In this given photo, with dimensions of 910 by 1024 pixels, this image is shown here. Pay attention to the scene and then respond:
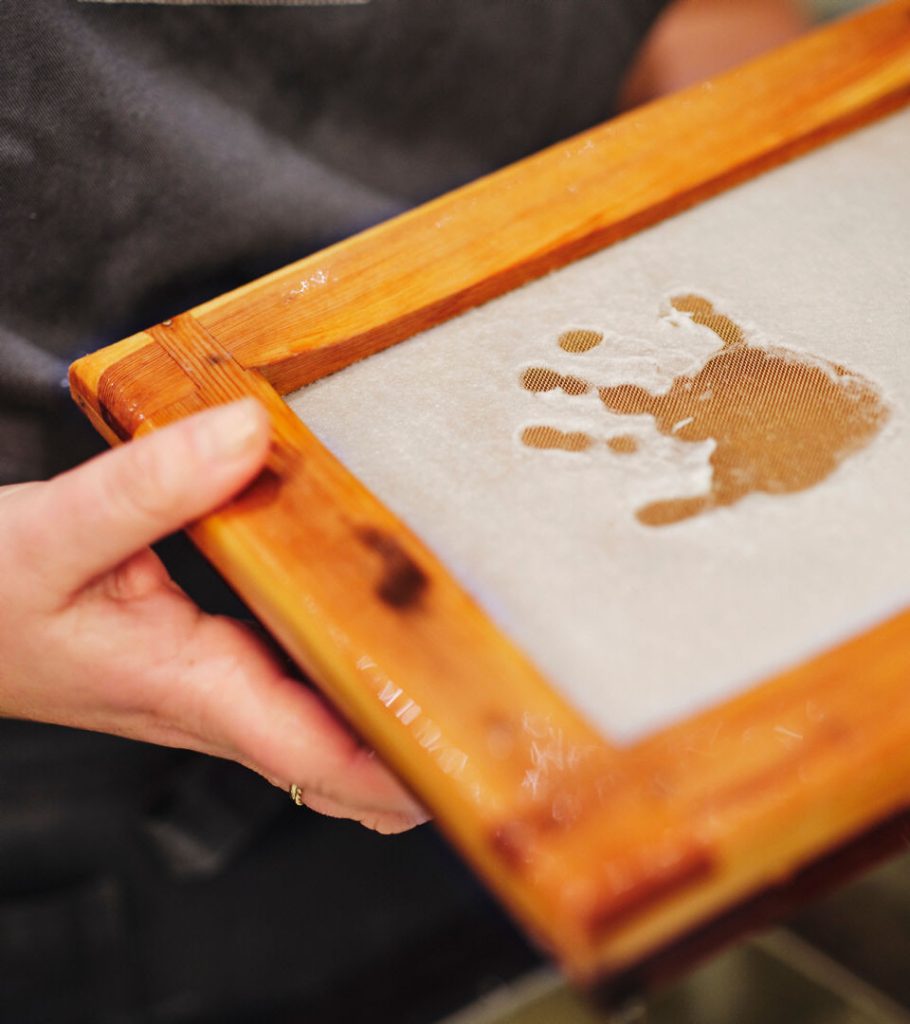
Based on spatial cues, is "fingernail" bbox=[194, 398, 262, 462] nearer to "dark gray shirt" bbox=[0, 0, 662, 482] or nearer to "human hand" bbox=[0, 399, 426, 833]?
"human hand" bbox=[0, 399, 426, 833]

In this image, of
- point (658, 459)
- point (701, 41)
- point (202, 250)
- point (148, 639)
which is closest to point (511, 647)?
point (658, 459)

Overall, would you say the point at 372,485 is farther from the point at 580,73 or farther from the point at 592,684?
the point at 580,73

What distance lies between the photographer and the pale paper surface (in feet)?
1.24

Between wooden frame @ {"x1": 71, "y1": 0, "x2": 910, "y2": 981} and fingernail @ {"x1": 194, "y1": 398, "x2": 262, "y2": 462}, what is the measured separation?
27mm

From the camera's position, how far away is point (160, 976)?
1.08 m

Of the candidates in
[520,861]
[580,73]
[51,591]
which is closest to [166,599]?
[51,591]

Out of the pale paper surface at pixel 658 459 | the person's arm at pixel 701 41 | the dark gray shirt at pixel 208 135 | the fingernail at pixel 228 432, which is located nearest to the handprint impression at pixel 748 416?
the pale paper surface at pixel 658 459

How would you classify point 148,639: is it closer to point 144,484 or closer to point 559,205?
point 144,484

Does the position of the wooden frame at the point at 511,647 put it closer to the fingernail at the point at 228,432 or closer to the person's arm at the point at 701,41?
the fingernail at the point at 228,432

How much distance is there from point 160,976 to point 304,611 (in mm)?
862

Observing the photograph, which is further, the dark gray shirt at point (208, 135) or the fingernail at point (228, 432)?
the dark gray shirt at point (208, 135)

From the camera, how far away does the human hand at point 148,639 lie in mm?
437

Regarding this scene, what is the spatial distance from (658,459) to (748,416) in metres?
0.05

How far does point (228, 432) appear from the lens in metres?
0.42
